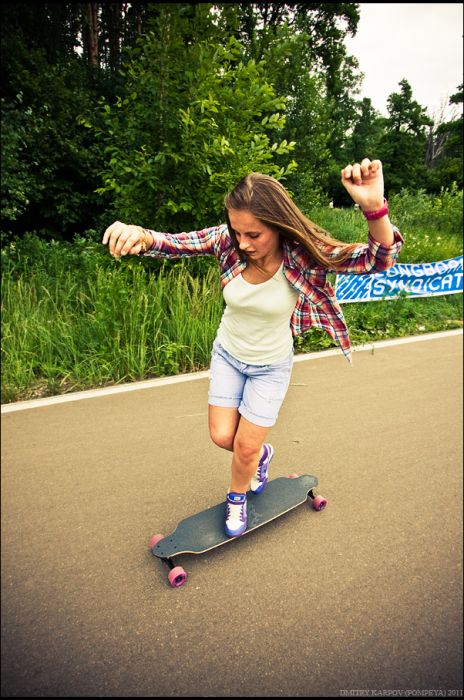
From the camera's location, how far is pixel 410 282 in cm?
559

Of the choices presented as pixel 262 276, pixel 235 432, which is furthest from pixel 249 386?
pixel 262 276

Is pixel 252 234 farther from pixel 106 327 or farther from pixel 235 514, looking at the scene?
pixel 235 514

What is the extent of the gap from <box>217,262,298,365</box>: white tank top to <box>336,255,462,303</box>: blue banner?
10.8 ft

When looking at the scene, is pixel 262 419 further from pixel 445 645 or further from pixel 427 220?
pixel 427 220

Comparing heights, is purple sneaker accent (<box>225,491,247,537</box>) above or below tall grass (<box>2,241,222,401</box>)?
below

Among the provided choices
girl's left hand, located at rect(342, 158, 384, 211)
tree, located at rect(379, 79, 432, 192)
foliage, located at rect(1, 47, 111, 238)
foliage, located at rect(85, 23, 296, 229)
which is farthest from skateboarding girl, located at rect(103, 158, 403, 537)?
tree, located at rect(379, 79, 432, 192)

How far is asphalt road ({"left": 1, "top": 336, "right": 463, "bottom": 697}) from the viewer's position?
4.58 ft

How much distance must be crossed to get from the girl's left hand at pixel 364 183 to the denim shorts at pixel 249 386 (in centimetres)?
76

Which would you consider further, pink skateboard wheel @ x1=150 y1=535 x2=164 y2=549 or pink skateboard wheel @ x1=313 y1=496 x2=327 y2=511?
pink skateboard wheel @ x1=313 y1=496 x2=327 y2=511

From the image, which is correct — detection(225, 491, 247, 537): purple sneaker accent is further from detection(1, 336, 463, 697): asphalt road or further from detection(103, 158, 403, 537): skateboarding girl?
detection(1, 336, 463, 697): asphalt road

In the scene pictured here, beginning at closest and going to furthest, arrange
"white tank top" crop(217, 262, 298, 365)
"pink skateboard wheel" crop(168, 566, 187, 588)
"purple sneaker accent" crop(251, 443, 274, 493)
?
1. "white tank top" crop(217, 262, 298, 365)
2. "pink skateboard wheel" crop(168, 566, 187, 588)
3. "purple sneaker accent" crop(251, 443, 274, 493)

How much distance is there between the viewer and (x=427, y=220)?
8.79 metres

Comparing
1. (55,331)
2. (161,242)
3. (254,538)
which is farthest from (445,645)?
(55,331)

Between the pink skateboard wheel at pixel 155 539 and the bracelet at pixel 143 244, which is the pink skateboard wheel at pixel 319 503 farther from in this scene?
the bracelet at pixel 143 244
